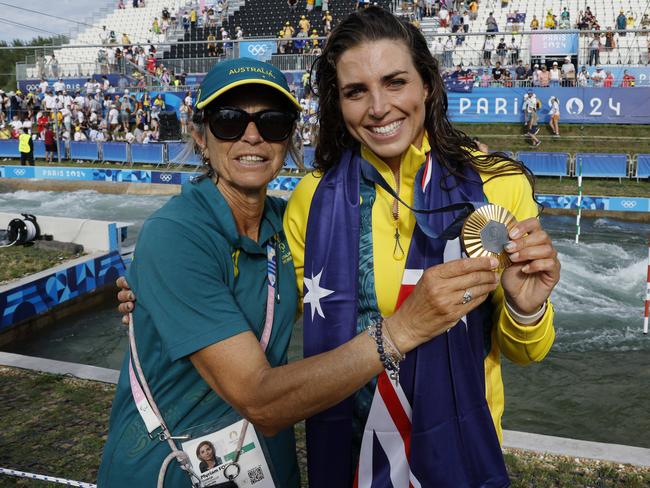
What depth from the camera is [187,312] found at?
1.71 metres

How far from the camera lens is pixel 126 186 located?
20.0m

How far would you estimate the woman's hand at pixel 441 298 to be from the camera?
1.56 m

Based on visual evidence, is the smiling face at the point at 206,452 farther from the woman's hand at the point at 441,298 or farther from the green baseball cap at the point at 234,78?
the green baseball cap at the point at 234,78

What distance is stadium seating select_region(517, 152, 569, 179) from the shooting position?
724 inches

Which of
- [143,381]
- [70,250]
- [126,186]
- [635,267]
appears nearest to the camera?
[143,381]

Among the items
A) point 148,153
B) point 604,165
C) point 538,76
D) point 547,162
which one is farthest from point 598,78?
point 148,153

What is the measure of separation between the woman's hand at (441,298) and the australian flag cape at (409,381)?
0.39 metres

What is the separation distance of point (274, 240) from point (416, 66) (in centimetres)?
74

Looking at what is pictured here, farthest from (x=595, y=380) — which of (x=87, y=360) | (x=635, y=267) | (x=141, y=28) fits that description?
(x=141, y=28)

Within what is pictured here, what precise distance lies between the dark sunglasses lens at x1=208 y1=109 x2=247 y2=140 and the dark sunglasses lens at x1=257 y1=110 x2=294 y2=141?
6 cm

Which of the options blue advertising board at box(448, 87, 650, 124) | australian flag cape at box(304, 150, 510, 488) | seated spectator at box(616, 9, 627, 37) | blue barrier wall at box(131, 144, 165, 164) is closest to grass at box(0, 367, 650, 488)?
australian flag cape at box(304, 150, 510, 488)

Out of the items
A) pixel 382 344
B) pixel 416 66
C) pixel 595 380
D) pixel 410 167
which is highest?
pixel 416 66

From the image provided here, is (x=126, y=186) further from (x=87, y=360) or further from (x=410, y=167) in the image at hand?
(x=410, y=167)

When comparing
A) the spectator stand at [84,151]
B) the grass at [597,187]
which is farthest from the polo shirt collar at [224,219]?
the spectator stand at [84,151]
